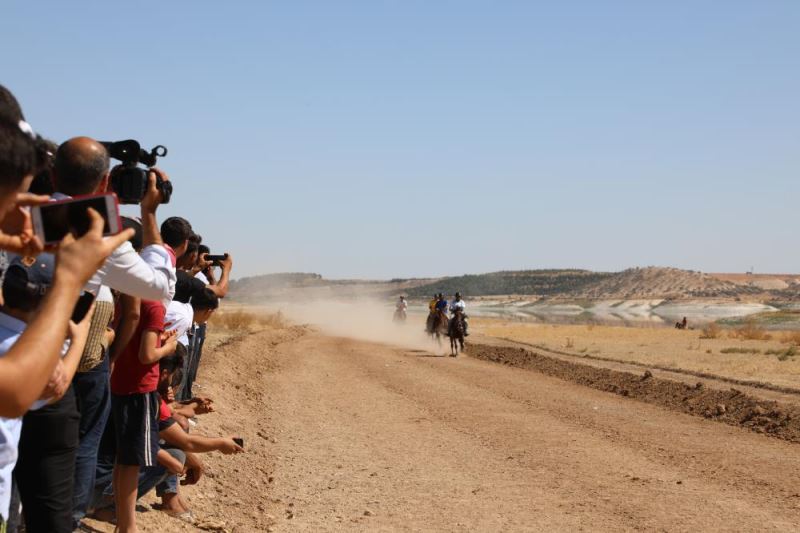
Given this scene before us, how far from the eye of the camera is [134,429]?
626cm

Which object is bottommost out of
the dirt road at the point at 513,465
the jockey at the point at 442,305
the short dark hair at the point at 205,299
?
the dirt road at the point at 513,465

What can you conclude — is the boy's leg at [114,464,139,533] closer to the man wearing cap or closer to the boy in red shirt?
the boy in red shirt

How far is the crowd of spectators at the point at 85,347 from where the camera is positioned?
2.65m

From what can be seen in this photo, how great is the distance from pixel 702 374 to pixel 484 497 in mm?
16550

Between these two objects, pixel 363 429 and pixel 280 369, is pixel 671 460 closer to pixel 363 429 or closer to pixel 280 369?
pixel 363 429

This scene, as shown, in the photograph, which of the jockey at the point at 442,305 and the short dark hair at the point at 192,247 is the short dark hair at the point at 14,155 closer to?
the short dark hair at the point at 192,247

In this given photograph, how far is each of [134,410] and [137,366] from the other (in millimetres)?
282

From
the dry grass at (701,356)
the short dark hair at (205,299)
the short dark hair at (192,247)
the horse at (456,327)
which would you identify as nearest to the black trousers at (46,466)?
the short dark hair at (205,299)

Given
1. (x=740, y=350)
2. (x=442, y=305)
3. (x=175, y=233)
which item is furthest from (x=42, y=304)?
(x=740, y=350)

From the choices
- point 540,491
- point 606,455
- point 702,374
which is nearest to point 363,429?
point 606,455

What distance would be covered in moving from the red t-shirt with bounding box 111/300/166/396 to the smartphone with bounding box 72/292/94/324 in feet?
9.16

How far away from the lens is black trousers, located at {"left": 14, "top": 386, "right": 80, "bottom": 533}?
431 cm

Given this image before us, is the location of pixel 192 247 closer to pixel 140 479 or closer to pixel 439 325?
pixel 140 479

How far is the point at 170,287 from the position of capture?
4.87 meters
